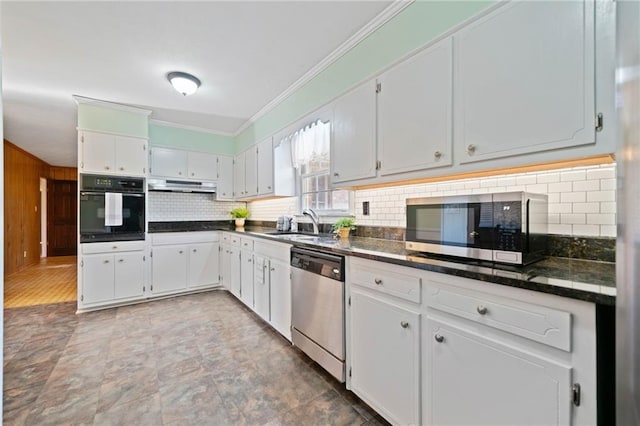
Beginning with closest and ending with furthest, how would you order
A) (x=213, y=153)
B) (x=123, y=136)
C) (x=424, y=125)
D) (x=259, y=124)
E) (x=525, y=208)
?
(x=525, y=208)
(x=424, y=125)
(x=123, y=136)
(x=259, y=124)
(x=213, y=153)

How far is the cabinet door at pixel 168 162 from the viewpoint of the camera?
13.7 feet

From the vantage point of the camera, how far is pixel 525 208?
3.72ft

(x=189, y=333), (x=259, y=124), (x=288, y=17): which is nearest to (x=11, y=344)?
(x=189, y=333)

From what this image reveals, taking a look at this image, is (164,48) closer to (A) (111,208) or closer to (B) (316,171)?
(B) (316,171)

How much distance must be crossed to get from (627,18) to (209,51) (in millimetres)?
2680

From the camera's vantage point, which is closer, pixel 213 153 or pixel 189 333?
pixel 189 333

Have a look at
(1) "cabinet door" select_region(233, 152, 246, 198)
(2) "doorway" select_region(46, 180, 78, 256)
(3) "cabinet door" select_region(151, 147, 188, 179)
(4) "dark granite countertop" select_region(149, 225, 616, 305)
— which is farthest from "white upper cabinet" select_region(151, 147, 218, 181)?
(2) "doorway" select_region(46, 180, 78, 256)

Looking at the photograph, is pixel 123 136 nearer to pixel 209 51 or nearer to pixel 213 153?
pixel 213 153

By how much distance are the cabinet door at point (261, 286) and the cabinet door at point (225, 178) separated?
1964 mm

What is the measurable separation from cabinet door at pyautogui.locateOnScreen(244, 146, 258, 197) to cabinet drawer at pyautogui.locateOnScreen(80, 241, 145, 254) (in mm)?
1612

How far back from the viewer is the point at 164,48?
2.42 metres

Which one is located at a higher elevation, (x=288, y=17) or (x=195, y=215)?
(x=288, y=17)

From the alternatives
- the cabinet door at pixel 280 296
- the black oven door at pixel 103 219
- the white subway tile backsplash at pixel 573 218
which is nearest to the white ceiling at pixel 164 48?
the black oven door at pixel 103 219

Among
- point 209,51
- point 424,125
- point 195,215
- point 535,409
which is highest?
point 209,51
